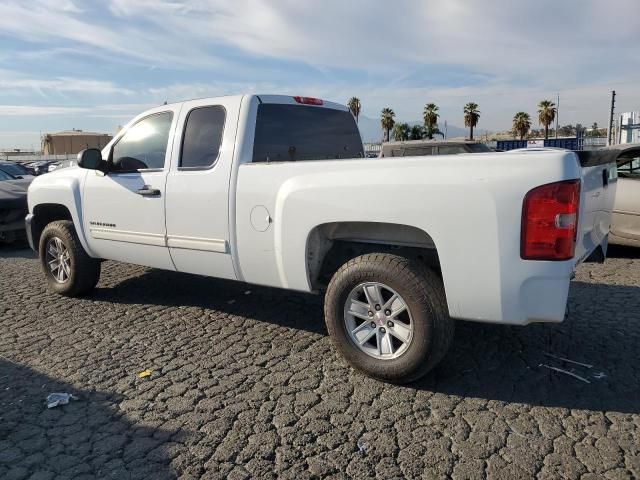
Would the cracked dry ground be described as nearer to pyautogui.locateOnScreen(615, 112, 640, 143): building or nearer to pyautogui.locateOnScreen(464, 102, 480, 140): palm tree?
pyautogui.locateOnScreen(615, 112, 640, 143): building

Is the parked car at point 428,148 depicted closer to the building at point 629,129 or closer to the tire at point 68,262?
the tire at point 68,262

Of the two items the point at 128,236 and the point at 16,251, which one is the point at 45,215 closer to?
the point at 128,236

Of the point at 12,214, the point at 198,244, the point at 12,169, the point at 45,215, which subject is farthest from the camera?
the point at 12,169

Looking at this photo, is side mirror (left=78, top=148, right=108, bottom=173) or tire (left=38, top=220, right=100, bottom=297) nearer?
side mirror (left=78, top=148, right=108, bottom=173)

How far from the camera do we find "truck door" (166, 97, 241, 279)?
4.16m

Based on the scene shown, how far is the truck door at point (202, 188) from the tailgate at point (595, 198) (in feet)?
8.15

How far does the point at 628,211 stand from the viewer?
6.87m

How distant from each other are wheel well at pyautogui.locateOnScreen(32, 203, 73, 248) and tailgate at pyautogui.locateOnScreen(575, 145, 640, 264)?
16.4ft

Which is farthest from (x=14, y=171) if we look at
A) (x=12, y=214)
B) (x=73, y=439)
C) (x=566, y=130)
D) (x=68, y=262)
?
(x=566, y=130)

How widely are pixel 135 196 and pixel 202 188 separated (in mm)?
880

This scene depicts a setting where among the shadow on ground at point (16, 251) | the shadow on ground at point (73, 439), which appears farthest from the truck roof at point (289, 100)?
the shadow on ground at point (16, 251)

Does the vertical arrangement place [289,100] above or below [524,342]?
above

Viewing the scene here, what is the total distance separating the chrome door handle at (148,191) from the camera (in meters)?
4.58

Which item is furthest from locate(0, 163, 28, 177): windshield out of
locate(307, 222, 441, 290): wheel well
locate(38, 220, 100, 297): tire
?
locate(307, 222, 441, 290): wheel well
